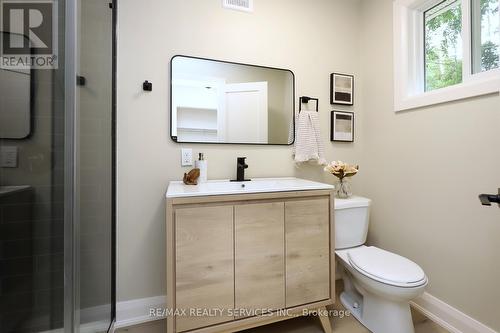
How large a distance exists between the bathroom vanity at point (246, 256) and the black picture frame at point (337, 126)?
2.47 feet

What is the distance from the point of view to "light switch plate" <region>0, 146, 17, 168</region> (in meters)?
0.96

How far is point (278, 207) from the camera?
123cm

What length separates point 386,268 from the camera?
127 centimetres

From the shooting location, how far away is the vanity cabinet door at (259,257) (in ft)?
3.82

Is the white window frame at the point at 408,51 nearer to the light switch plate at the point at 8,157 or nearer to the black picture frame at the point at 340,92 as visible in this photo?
the black picture frame at the point at 340,92

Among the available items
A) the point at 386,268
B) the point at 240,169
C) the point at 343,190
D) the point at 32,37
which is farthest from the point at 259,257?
the point at 32,37

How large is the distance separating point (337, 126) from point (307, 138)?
361 millimetres

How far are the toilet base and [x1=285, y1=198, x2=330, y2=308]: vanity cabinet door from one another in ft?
0.98

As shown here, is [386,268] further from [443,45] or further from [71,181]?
[71,181]

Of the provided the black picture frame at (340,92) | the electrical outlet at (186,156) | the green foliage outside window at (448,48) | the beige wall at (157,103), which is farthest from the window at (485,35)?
the electrical outlet at (186,156)

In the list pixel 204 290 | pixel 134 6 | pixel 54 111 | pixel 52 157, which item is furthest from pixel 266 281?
pixel 134 6

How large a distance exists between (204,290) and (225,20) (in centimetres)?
174

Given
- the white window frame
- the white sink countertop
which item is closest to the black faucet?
the white sink countertop

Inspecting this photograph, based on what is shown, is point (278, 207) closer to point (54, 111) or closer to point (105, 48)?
point (54, 111)
